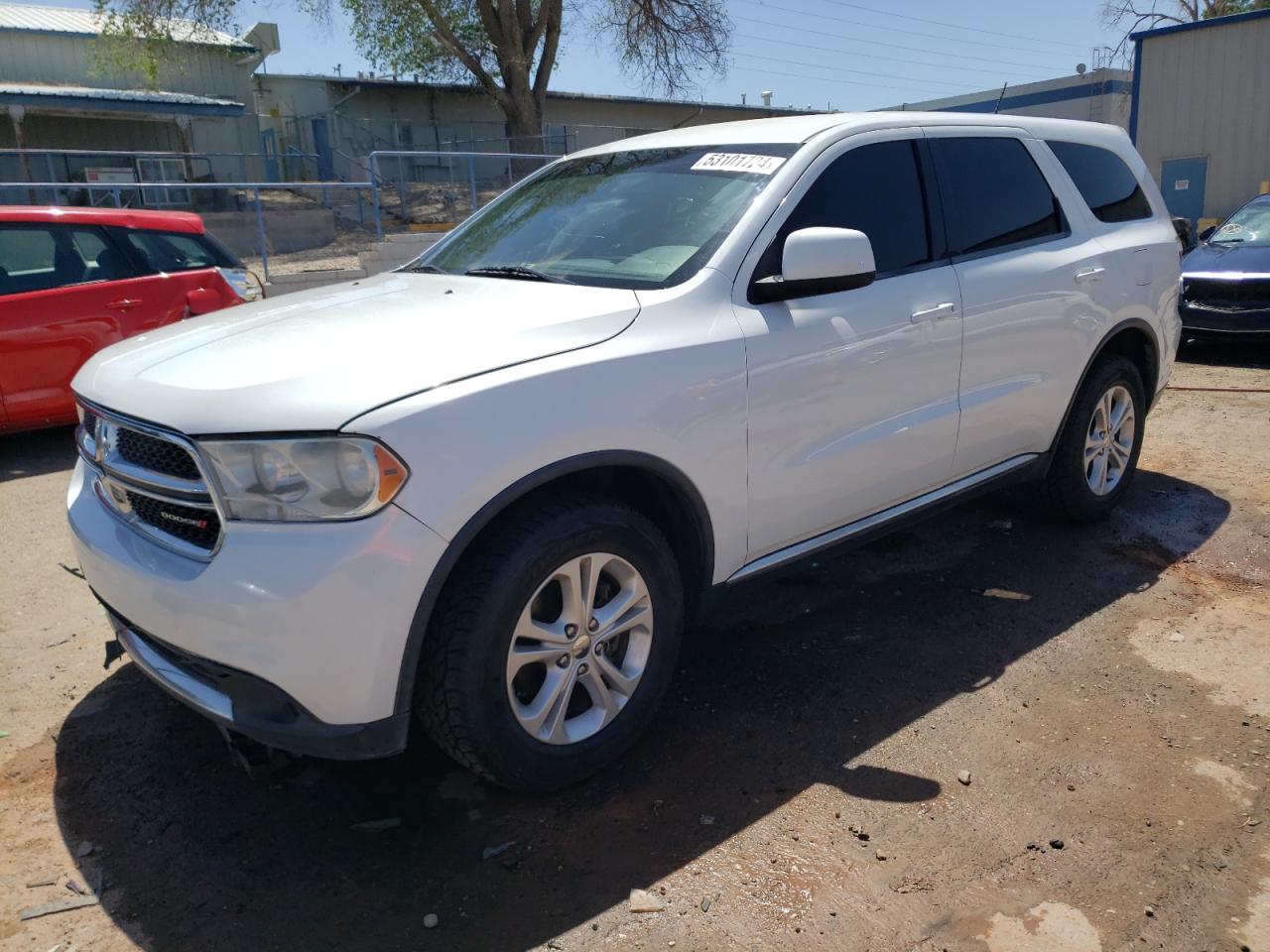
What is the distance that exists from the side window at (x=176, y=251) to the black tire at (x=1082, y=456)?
19.4 ft

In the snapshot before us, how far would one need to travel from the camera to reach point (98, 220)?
6.83 metres

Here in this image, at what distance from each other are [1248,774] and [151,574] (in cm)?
310

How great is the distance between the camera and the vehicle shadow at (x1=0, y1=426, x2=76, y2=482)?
637cm

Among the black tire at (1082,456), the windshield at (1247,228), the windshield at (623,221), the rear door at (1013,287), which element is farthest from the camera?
the windshield at (1247,228)

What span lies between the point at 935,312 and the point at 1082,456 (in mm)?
1526

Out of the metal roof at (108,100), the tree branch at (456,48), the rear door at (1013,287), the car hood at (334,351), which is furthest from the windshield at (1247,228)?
the metal roof at (108,100)

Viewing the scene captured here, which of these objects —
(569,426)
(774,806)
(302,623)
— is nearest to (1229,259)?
(774,806)

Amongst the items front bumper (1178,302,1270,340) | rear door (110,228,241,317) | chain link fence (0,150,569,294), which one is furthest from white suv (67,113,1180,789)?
chain link fence (0,150,569,294)

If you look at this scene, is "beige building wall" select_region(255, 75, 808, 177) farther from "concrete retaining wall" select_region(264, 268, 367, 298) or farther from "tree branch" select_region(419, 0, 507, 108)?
"concrete retaining wall" select_region(264, 268, 367, 298)

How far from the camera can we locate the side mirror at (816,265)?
306 cm

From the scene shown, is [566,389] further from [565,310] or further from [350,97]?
[350,97]

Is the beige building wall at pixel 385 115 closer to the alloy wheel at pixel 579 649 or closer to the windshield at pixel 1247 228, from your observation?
the windshield at pixel 1247 228

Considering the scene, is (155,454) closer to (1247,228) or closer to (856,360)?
(856,360)

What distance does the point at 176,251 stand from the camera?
23.6 feet
